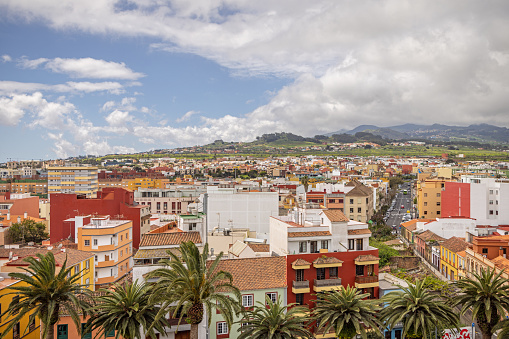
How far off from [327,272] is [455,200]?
54807 mm

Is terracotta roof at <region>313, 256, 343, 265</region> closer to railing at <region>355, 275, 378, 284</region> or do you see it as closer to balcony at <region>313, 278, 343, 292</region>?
balcony at <region>313, 278, 343, 292</region>

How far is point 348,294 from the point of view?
26.1m

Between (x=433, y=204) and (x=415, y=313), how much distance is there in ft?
219

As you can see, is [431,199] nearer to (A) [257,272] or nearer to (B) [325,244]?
(B) [325,244]

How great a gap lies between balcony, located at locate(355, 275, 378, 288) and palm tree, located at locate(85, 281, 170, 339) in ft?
48.3

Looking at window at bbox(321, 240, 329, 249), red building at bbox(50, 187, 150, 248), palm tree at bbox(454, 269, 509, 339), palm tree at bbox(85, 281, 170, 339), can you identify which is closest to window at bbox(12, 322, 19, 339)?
palm tree at bbox(85, 281, 170, 339)

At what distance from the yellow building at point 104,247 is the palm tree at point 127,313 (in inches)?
837

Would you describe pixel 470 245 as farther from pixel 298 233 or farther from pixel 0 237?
pixel 0 237

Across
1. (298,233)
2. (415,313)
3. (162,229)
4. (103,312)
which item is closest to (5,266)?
(103,312)

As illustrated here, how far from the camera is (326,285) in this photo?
103ft

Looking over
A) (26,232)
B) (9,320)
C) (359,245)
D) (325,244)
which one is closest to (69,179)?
(26,232)

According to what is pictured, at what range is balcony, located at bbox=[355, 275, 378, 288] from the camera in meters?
32.3

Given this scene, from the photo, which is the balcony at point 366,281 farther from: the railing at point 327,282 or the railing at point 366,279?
the railing at point 327,282

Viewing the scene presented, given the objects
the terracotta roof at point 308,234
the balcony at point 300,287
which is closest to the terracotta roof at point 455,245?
the terracotta roof at point 308,234
